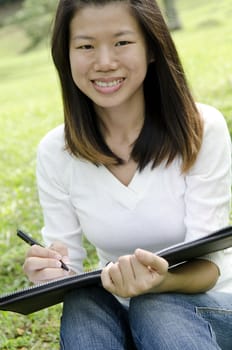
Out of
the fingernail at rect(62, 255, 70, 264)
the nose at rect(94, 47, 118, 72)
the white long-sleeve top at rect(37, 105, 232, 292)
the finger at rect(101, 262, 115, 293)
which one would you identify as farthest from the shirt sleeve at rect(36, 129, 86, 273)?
the finger at rect(101, 262, 115, 293)

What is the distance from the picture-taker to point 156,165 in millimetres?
2152

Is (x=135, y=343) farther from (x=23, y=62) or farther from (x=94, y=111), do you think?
(x=23, y=62)

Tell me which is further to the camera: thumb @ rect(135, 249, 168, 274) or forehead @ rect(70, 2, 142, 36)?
forehead @ rect(70, 2, 142, 36)

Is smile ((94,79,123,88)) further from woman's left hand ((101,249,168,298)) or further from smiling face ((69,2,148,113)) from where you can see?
woman's left hand ((101,249,168,298))

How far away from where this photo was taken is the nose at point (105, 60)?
2.04m

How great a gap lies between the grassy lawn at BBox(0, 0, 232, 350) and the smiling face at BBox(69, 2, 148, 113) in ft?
3.53

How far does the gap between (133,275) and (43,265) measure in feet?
1.06

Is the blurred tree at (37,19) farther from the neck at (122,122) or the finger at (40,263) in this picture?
the finger at (40,263)

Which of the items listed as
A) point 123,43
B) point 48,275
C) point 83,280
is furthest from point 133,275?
point 123,43

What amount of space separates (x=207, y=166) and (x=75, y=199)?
421 millimetres

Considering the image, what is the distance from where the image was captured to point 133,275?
1.80m

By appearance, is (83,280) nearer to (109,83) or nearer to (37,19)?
(109,83)

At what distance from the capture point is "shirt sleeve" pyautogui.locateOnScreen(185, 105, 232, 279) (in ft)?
6.89

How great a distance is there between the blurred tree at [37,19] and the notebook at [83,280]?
18.5 meters
